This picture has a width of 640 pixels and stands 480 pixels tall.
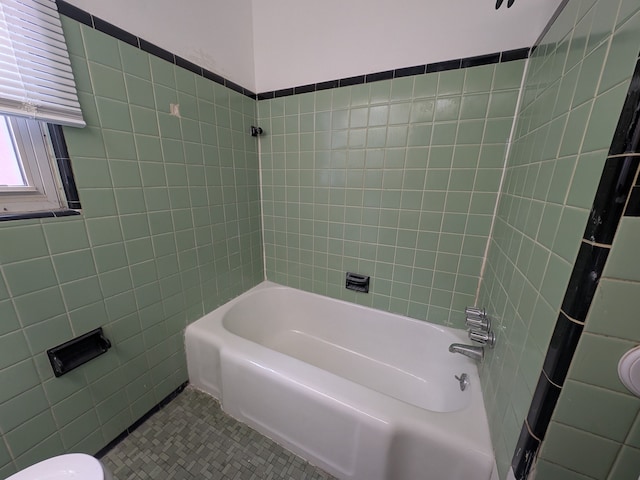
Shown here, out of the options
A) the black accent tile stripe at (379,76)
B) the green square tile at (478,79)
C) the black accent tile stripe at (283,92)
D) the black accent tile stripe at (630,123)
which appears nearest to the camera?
the black accent tile stripe at (630,123)

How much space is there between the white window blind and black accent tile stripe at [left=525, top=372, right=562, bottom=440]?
1.49 metres

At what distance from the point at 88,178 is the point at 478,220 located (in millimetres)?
1712

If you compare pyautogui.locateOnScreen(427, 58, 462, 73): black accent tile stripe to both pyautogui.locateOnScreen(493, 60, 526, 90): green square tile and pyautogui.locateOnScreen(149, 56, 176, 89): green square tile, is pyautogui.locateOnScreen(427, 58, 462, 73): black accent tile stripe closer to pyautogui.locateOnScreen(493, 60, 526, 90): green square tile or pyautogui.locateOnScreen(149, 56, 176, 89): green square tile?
pyautogui.locateOnScreen(493, 60, 526, 90): green square tile

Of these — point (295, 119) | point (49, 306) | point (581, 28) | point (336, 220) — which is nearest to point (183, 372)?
point (49, 306)

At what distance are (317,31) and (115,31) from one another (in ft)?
3.09

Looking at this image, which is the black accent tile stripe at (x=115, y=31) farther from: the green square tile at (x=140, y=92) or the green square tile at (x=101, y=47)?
the green square tile at (x=140, y=92)

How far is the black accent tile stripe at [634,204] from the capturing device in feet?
1.16

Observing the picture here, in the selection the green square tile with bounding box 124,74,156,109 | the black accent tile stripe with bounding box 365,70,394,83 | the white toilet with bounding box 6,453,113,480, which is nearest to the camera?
the white toilet with bounding box 6,453,113,480

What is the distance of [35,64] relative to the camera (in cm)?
65

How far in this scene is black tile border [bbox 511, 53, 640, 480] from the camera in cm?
35

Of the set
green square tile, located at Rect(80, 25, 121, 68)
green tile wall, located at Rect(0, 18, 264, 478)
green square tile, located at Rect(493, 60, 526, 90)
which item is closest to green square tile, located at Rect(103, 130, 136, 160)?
green tile wall, located at Rect(0, 18, 264, 478)

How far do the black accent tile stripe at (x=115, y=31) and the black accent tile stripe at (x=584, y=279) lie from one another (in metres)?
1.53

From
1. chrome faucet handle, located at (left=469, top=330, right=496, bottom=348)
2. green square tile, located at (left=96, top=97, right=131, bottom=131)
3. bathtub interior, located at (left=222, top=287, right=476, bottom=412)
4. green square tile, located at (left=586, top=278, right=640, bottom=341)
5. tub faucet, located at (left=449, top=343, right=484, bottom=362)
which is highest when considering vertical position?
green square tile, located at (left=96, top=97, right=131, bottom=131)

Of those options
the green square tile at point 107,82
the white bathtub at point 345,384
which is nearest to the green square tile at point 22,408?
the white bathtub at point 345,384
